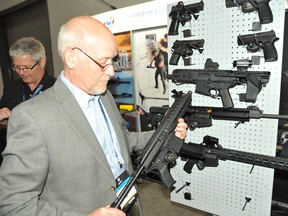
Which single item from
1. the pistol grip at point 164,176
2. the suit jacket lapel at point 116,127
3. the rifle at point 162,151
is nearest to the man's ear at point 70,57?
the suit jacket lapel at point 116,127

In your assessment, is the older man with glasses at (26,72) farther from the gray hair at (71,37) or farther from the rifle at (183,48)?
the rifle at (183,48)

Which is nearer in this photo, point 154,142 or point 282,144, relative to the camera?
point 154,142

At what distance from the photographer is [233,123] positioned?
5.72 ft

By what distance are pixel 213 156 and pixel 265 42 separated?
89 cm

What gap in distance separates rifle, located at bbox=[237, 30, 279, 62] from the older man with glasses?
1631mm

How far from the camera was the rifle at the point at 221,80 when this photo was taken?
4.96ft

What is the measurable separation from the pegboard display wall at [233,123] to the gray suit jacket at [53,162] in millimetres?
1053

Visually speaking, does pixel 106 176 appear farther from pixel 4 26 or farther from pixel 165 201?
pixel 4 26

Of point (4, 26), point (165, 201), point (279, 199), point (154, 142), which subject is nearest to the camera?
point (154, 142)

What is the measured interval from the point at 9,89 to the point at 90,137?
1492 millimetres

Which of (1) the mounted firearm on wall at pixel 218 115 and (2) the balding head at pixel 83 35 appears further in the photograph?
(1) the mounted firearm on wall at pixel 218 115

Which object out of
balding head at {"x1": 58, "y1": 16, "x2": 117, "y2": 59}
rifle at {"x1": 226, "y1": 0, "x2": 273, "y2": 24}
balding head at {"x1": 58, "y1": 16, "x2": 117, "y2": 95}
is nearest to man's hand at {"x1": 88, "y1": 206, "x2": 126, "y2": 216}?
balding head at {"x1": 58, "y1": 16, "x2": 117, "y2": 95}

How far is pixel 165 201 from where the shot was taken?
3242 millimetres

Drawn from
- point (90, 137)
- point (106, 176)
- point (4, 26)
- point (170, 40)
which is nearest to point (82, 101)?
point (90, 137)
